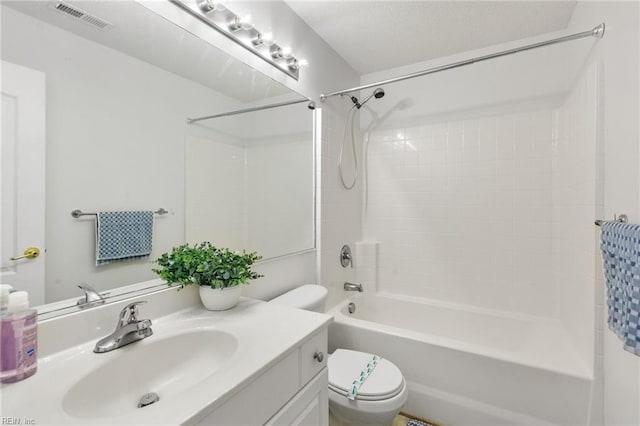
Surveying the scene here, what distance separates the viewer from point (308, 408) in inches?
39.4

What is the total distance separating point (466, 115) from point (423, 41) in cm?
64

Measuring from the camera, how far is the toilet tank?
1580mm

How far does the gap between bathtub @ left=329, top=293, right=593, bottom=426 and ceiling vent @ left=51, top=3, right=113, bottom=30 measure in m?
1.82

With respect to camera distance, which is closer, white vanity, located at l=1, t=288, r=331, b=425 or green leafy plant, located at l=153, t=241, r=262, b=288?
white vanity, located at l=1, t=288, r=331, b=425

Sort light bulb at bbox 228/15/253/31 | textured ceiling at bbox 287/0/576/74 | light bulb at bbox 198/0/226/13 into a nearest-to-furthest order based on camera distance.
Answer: light bulb at bbox 198/0/226/13, light bulb at bbox 228/15/253/31, textured ceiling at bbox 287/0/576/74

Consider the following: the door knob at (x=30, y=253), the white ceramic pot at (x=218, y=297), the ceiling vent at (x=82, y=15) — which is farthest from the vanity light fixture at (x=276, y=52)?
the door knob at (x=30, y=253)

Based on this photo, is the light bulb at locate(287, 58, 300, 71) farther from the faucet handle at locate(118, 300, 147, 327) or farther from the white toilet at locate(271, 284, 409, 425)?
the faucet handle at locate(118, 300, 147, 327)

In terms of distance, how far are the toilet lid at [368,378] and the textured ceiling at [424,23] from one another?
80.0 inches

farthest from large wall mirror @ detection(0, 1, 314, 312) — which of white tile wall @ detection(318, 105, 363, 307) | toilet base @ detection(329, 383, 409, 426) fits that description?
toilet base @ detection(329, 383, 409, 426)

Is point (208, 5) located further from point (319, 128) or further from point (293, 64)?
point (319, 128)

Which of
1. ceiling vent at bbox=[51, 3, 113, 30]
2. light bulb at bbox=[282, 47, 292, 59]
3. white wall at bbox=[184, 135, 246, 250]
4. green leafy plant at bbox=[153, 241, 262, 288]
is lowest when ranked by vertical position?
green leafy plant at bbox=[153, 241, 262, 288]

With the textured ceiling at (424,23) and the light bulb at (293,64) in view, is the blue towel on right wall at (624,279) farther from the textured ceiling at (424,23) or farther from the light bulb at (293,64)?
the light bulb at (293,64)

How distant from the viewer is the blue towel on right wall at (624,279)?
0.78 metres

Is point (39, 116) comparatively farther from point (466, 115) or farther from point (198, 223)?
point (466, 115)
